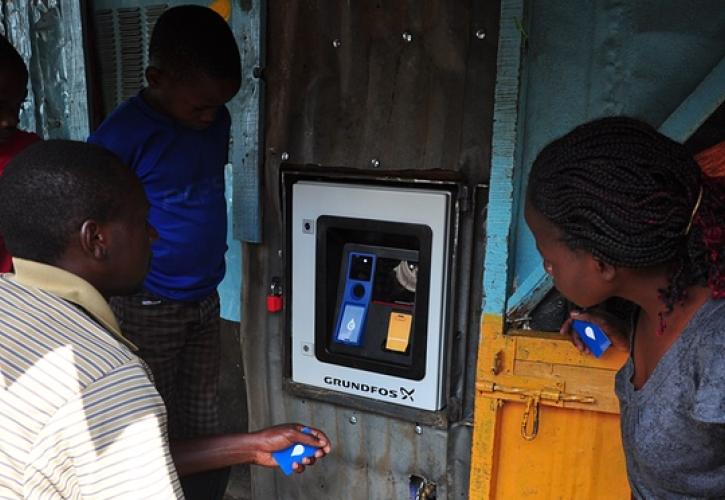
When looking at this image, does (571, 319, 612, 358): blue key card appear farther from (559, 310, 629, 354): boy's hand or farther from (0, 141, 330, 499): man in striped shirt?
(0, 141, 330, 499): man in striped shirt

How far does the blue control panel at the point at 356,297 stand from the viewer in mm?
2764

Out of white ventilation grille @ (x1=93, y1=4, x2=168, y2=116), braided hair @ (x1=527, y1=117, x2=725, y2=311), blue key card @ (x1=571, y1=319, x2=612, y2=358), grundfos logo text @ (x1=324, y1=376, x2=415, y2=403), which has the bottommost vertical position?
grundfos logo text @ (x1=324, y1=376, x2=415, y2=403)

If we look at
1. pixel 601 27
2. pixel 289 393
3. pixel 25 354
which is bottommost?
pixel 289 393

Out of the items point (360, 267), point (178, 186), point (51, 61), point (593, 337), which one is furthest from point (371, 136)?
point (51, 61)

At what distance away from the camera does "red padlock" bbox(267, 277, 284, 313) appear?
297 cm

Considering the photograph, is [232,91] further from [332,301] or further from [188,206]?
[332,301]

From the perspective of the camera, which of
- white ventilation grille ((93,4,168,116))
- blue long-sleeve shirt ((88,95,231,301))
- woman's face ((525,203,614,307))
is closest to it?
woman's face ((525,203,614,307))

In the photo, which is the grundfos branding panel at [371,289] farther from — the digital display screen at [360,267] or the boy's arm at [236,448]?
the boy's arm at [236,448]

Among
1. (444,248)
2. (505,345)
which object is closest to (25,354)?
(505,345)

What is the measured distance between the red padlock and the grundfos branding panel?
85 millimetres

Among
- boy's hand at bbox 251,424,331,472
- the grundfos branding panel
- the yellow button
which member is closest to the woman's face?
boy's hand at bbox 251,424,331,472

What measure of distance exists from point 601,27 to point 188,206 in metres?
1.47

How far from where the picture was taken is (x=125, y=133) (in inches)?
92.4

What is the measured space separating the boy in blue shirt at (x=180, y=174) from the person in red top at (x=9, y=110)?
0.40 metres
